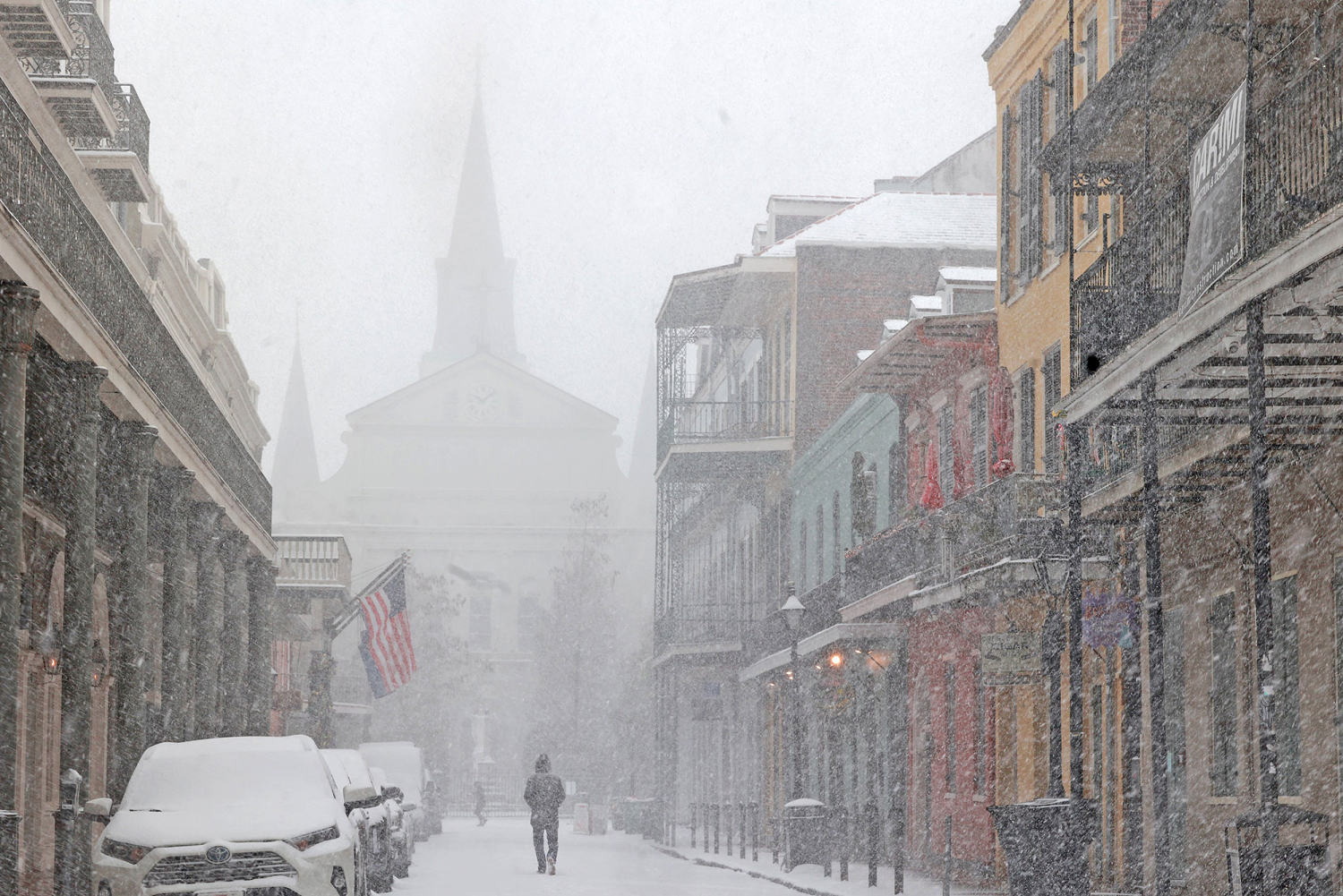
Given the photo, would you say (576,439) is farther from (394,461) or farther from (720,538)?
(720,538)

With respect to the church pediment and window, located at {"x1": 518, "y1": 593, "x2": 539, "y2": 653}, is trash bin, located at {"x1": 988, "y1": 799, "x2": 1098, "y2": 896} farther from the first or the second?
the church pediment

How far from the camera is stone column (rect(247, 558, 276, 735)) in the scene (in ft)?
110

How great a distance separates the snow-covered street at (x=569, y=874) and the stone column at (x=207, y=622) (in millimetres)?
3361

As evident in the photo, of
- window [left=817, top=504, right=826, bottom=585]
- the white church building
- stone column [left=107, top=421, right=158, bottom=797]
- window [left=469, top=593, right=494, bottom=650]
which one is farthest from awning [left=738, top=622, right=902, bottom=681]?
window [left=469, top=593, right=494, bottom=650]

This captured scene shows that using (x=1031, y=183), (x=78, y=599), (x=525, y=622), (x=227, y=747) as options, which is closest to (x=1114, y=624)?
(x=1031, y=183)

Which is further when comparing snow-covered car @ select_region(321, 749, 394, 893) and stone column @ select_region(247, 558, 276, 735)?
stone column @ select_region(247, 558, 276, 735)

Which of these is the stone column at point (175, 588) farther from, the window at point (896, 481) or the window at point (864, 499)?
the window at point (864, 499)

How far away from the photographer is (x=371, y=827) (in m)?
21.2

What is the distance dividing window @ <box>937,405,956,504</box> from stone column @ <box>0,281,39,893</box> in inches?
585

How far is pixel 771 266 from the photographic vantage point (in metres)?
38.6

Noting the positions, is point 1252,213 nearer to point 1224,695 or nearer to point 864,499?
point 1224,695

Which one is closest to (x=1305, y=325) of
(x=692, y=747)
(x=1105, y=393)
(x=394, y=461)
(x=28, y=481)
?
(x=1105, y=393)

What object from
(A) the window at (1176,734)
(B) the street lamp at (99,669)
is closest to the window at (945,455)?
(A) the window at (1176,734)

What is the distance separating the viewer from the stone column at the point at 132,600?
19.9 metres
